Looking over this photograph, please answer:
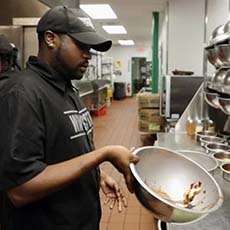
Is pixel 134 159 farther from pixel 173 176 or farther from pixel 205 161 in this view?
pixel 205 161

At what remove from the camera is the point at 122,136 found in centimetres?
785

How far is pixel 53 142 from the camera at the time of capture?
4.12ft

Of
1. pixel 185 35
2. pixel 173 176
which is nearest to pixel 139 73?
pixel 185 35

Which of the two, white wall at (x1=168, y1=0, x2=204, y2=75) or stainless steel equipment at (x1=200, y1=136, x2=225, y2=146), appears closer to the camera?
stainless steel equipment at (x1=200, y1=136, x2=225, y2=146)

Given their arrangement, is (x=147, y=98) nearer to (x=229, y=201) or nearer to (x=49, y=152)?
(x=229, y=201)

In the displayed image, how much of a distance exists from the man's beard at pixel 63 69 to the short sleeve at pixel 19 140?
209 mm

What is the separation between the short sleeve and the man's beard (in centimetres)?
21

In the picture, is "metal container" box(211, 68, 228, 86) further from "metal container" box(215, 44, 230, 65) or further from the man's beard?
the man's beard

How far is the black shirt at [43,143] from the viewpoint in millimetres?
1122

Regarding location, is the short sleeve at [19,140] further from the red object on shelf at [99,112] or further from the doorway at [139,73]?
the doorway at [139,73]

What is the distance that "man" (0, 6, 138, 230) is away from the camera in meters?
1.13

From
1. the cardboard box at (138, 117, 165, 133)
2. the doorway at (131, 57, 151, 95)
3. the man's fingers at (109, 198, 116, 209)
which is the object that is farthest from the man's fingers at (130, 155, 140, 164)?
the doorway at (131, 57, 151, 95)

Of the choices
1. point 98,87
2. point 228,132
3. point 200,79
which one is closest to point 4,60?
point 228,132

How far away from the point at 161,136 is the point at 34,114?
2.54 m
